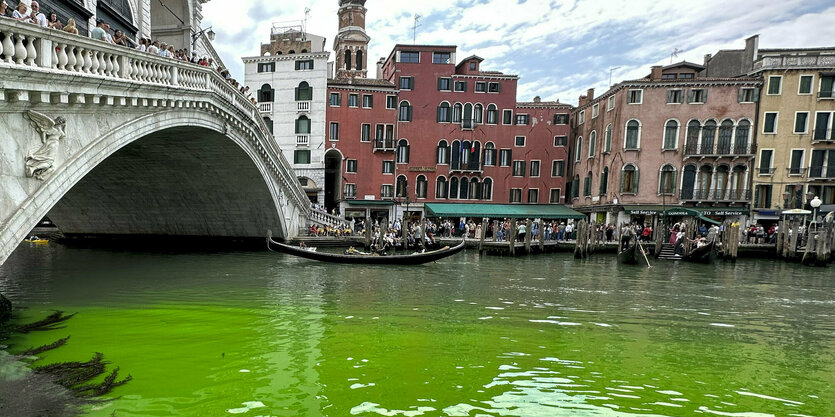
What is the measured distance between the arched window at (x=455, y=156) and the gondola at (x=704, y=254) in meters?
13.4

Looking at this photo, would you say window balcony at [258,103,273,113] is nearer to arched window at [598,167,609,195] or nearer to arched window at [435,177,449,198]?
arched window at [435,177,449,198]

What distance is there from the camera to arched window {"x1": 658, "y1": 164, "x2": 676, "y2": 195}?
23344 millimetres

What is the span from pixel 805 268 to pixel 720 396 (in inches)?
632

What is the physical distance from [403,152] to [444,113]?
3416 mm

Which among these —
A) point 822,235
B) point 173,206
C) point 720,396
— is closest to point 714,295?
point 720,396

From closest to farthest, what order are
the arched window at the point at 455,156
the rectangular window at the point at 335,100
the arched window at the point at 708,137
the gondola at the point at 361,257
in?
the gondola at the point at 361,257, the arched window at the point at 708,137, the rectangular window at the point at 335,100, the arched window at the point at 455,156

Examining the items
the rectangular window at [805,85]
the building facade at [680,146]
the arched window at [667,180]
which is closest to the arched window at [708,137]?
the building facade at [680,146]

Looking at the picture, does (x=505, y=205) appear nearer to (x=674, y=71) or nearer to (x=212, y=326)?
(x=674, y=71)

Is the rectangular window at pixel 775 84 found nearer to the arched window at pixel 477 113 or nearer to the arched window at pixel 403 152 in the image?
the arched window at pixel 477 113

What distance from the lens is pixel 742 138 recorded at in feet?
75.4

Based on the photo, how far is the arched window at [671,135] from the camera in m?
23.3

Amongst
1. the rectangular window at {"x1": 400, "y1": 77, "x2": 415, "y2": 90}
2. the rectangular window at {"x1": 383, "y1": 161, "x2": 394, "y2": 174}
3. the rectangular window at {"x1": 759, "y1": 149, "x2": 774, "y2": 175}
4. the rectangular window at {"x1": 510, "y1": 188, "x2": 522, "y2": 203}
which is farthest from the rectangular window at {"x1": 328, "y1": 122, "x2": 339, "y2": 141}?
the rectangular window at {"x1": 759, "y1": 149, "x2": 774, "y2": 175}

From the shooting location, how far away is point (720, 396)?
4.38 m

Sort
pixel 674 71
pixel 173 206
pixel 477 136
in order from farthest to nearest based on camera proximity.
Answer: pixel 477 136 < pixel 674 71 < pixel 173 206
